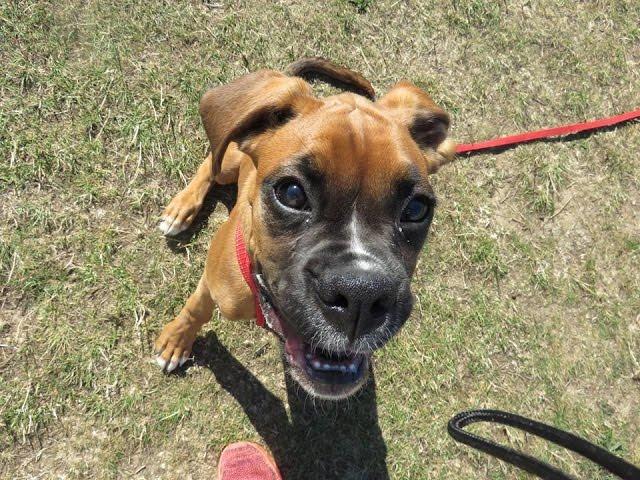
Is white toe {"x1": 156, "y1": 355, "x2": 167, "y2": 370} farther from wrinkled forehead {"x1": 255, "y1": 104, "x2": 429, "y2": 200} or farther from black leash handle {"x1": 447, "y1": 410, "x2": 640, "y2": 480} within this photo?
black leash handle {"x1": 447, "y1": 410, "x2": 640, "y2": 480}

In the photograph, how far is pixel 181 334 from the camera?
455 centimetres

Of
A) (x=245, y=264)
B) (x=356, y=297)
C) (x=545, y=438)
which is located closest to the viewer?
(x=356, y=297)

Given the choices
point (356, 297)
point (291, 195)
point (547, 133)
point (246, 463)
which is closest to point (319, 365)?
point (356, 297)

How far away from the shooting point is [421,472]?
16.7 feet

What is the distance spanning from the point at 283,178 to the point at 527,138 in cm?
402

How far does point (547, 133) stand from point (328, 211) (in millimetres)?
4124

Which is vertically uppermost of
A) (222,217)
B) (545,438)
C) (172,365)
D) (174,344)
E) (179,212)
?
(545,438)

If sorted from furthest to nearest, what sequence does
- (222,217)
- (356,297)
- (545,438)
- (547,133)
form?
(547,133)
(222,217)
(545,438)
(356,297)

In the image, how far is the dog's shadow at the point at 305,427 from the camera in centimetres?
484

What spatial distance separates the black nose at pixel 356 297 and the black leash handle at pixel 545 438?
0.99 m

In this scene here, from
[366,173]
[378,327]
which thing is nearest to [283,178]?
[366,173]

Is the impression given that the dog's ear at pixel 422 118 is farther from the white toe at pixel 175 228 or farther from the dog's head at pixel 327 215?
the white toe at pixel 175 228

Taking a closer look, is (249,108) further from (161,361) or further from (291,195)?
(161,361)

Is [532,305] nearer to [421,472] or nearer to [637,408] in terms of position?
[637,408]
